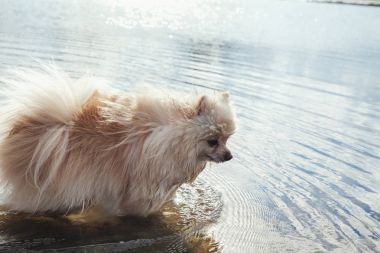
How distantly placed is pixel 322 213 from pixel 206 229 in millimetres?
1540

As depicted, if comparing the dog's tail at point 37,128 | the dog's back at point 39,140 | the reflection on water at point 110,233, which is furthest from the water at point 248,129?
the dog's tail at point 37,128

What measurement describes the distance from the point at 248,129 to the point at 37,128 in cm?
457

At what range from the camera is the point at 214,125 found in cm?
485

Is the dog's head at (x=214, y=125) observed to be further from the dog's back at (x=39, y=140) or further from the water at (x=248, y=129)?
the dog's back at (x=39, y=140)

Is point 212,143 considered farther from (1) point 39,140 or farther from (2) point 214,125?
(1) point 39,140

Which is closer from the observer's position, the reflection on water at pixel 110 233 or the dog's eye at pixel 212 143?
the reflection on water at pixel 110 233

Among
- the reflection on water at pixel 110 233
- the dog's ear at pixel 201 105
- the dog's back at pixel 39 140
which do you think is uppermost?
the dog's ear at pixel 201 105

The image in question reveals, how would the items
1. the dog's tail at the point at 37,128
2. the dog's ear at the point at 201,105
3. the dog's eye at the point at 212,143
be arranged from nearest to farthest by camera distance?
the dog's tail at the point at 37,128, the dog's ear at the point at 201,105, the dog's eye at the point at 212,143

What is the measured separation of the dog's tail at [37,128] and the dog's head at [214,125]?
1102 millimetres

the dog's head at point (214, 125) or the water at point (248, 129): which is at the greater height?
the dog's head at point (214, 125)

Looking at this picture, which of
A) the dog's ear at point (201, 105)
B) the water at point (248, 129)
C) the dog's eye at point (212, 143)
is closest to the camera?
the dog's ear at point (201, 105)

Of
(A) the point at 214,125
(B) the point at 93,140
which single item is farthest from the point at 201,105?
(B) the point at 93,140

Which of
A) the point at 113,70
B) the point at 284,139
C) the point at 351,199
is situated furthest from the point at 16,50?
the point at 351,199

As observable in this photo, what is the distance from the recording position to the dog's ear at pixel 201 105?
475cm
